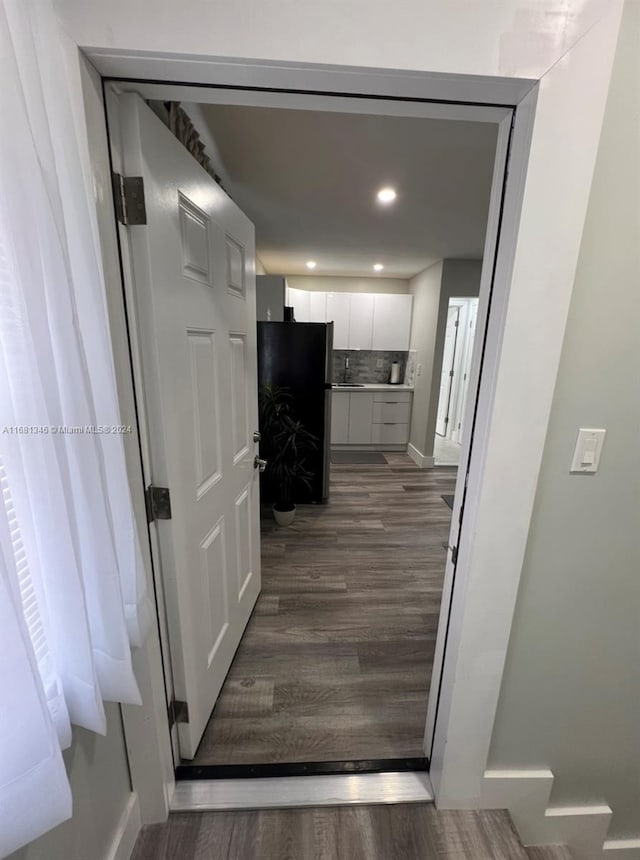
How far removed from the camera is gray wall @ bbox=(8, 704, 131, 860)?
0.71 metres

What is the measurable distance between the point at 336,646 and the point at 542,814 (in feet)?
3.02

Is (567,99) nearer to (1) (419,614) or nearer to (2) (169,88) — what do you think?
(2) (169,88)

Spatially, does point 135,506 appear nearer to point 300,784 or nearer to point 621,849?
point 300,784

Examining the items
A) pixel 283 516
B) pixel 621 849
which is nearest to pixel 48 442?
pixel 621 849

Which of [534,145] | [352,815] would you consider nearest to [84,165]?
[534,145]

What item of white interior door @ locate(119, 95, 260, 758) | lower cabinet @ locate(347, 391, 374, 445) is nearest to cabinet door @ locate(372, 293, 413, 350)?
lower cabinet @ locate(347, 391, 374, 445)

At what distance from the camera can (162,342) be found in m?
0.90

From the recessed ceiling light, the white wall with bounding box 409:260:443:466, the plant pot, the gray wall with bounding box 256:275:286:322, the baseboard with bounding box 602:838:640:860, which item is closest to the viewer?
the baseboard with bounding box 602:838:640:860

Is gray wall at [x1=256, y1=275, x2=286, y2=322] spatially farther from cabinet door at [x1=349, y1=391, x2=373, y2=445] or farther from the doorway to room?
the doorway to room

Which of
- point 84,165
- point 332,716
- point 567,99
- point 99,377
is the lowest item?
point 332,716

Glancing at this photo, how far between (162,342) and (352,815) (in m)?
1.58

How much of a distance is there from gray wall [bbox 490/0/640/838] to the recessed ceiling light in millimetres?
1658

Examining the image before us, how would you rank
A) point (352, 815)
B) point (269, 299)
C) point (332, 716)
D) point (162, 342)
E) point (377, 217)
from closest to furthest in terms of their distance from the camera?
point (162, 342) < point (352, 815) < point (332, 716) < point (377, 217) < point (269, 299)

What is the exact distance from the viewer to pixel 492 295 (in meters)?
0.88
